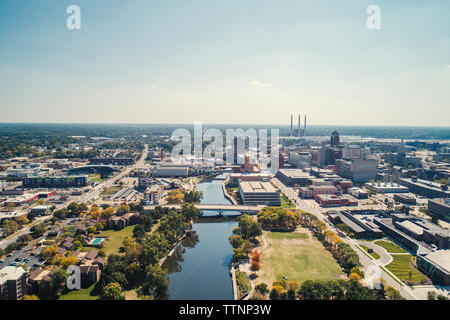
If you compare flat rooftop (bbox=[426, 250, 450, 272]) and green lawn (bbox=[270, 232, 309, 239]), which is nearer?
flat rooftop (bbox=[426, 250, 450, 272])

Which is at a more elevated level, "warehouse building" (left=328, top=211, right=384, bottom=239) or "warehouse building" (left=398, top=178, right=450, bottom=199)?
"warehouse building" (left=398, top=178, right=450, bottom=199)

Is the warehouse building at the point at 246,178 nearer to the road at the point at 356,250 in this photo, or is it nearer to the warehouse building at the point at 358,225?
the road at the point at 356,250

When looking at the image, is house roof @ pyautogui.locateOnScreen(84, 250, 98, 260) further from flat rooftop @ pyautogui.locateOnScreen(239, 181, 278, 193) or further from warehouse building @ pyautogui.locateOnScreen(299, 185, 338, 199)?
warehouse building @ pyautogui.locateOnScreen(299, 185, 338, 199)

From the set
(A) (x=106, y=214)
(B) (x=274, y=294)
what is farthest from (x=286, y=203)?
(A) (x=106, y=214)

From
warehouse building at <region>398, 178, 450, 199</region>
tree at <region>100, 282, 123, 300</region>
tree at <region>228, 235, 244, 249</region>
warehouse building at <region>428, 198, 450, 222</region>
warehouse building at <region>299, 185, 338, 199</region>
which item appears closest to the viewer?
tree at <region>100, 282, 123, 300</region>

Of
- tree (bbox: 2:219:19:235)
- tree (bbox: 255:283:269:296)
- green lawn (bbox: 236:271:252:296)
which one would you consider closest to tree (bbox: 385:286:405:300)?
tree (bbox: 255:283:269:296)

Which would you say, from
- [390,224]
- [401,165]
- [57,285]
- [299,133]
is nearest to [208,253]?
[57,285]
